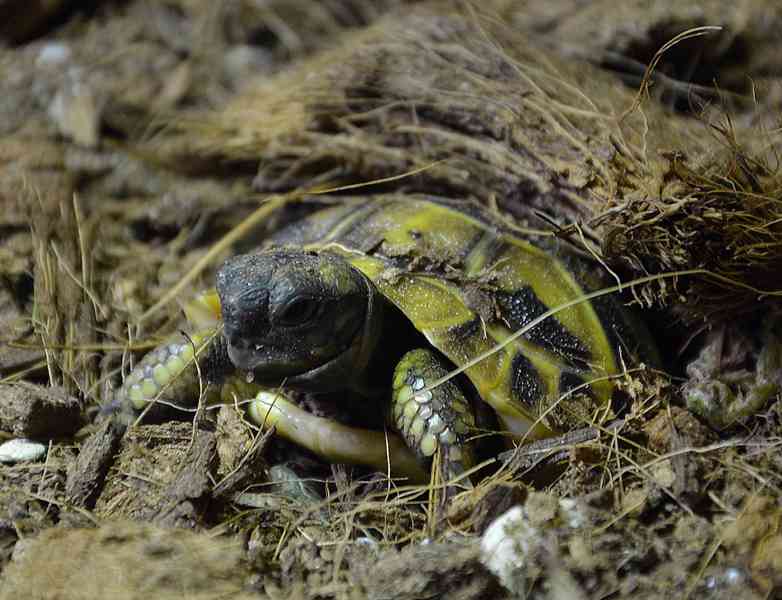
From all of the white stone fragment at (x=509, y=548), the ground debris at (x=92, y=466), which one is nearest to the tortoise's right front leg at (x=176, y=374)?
the ground debris at (x=92, y=466)

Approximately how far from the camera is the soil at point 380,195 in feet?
7.08

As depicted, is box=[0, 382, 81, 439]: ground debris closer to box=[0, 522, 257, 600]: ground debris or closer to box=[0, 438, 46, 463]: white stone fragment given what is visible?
box=[0, 438, 46, 463]: white stone fragment

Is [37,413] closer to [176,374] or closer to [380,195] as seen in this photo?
[176,374]

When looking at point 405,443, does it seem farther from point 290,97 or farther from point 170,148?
point 170,148

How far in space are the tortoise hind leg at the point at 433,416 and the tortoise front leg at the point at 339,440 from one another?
10cm

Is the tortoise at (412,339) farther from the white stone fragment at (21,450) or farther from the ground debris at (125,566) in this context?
the ground debris at (125,566)

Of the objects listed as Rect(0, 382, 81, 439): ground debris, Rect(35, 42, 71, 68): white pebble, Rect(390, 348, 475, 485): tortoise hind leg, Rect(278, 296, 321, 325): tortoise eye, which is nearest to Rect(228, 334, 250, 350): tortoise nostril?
Rect(278, 296, 321, 325): tortoise eye

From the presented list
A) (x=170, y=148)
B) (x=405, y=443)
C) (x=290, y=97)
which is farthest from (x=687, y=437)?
(x=170, y=148)

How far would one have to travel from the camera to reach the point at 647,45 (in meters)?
4.45

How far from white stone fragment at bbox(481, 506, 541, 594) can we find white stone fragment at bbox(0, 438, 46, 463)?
154cm

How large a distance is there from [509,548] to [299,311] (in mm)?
957

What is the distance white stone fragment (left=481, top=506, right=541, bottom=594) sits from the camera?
2072 millimetres

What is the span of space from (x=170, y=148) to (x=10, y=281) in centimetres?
135

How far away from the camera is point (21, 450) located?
2.69 m
